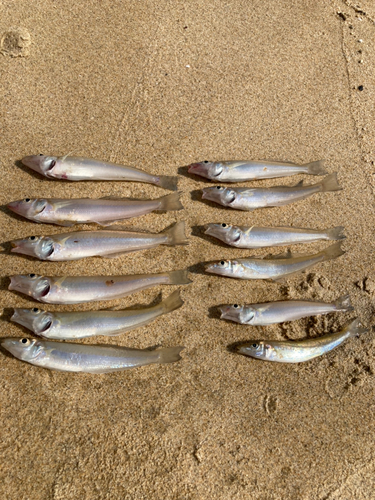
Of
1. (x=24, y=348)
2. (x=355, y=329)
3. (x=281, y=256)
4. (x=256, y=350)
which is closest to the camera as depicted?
(x=24, y=348)

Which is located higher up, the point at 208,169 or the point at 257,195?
the point at 208,169

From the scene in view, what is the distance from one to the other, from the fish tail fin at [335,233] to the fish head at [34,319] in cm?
294

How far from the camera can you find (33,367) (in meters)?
3.00

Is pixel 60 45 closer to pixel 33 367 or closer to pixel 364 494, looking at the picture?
pixel 33 367

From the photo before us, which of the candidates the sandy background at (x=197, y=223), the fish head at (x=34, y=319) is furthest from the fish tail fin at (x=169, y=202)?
the fish head at (x=34, y=319)

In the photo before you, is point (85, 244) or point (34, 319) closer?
point (34, 319)

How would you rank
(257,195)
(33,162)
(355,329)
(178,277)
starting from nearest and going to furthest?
(178,277), (355,329), (33,162), (257,195)

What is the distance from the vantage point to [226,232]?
3.52 metres

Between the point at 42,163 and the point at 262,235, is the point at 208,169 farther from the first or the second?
the point at 42,163

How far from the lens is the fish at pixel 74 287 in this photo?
3.10 metres

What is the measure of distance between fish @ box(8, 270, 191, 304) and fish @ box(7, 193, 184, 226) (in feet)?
1.96

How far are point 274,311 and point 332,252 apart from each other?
97cm

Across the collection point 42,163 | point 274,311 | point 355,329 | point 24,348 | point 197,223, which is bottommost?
point 355,329

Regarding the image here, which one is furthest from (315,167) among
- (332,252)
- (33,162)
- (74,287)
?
(33,162)
